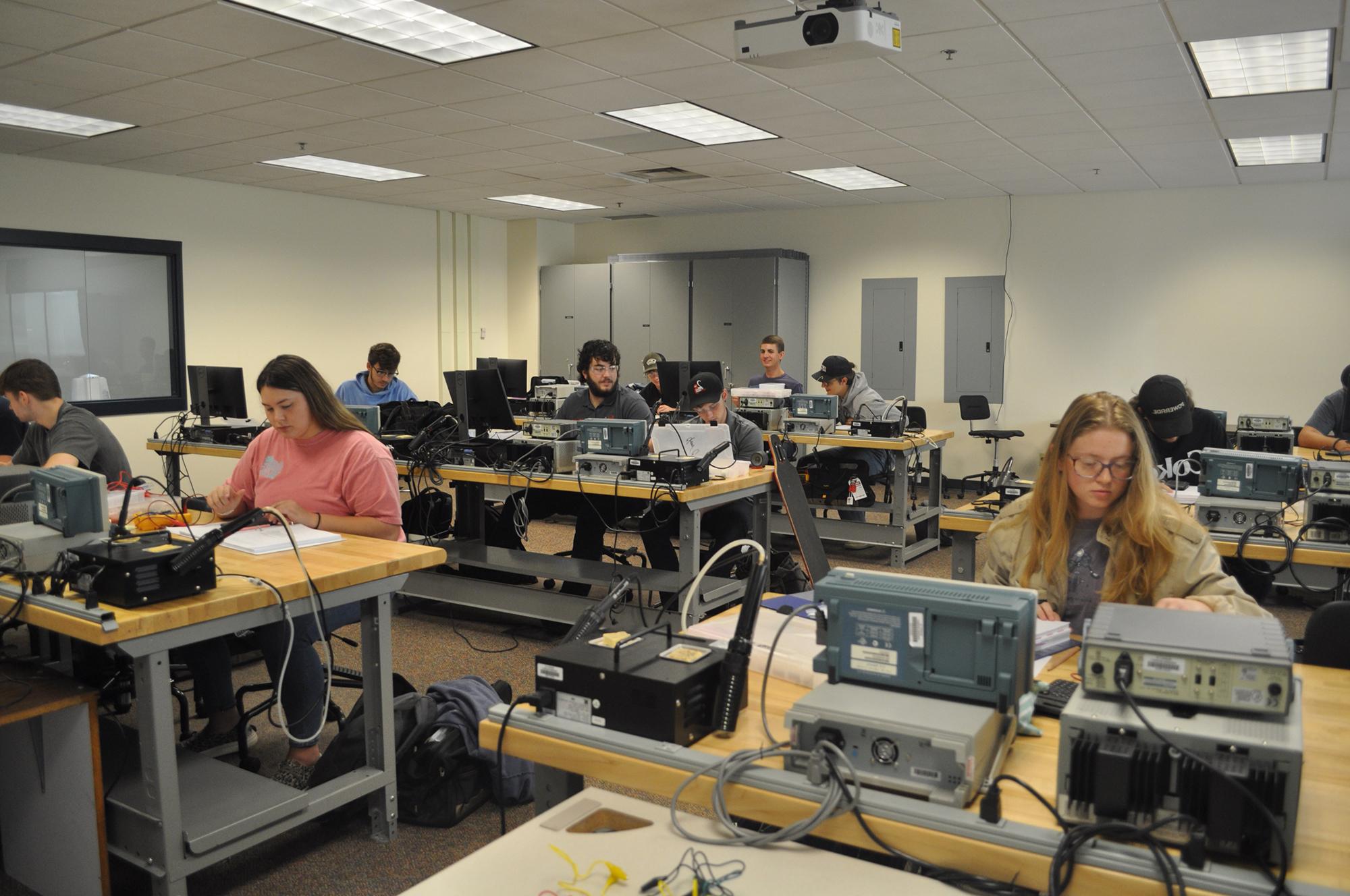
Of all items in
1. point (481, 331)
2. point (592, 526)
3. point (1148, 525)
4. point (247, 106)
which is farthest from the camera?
point (481, 331)

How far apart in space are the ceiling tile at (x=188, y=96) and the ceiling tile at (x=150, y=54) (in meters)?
0.24

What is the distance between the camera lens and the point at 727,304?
9.47 meters

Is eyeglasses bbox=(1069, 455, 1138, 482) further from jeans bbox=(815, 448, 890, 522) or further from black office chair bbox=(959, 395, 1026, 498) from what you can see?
black office chair bbox=(959, 395, 1026, 498)

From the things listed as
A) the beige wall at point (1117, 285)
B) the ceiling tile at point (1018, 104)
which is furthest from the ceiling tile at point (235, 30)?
the beige wall at point (1117, 285)

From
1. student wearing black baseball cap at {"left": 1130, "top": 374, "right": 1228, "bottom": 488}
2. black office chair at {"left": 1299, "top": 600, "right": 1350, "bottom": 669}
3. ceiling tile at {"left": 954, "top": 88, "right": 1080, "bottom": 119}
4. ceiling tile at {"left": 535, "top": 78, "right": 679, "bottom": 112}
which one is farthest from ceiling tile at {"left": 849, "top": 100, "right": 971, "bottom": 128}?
black office chair at {"left": 1299, "top": 600, "right": 1350, "bottom": 669}

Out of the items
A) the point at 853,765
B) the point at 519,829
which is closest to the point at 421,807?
the point at 519,829

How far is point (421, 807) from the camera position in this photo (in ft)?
8.88

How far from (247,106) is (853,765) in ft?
17.3

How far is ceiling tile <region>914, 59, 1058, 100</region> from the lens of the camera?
4.45 m

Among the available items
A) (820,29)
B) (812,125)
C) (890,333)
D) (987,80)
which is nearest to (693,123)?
(812,125)

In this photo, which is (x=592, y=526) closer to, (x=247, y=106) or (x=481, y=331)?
(x=247, y=106)

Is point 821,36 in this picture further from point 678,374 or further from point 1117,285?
point 1117,285

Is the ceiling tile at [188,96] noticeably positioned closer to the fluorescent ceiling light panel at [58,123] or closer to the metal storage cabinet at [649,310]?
the fluorescent ceiling light panel at [58,123]

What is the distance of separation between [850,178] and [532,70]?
3.78 m
